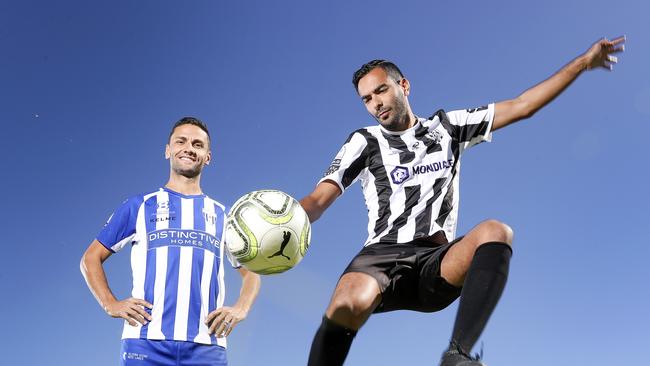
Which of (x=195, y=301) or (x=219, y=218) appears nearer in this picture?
(x=195, y=301)

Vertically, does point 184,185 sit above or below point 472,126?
below

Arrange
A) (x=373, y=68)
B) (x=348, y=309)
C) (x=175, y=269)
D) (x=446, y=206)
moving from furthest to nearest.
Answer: (x=373, y=68), (x=175, y=269), (x=446, y=206), (x=348, y=309)

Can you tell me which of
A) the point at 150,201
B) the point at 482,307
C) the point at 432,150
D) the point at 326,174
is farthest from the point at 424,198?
the point at 150,201

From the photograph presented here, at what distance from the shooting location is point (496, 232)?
16.2ft

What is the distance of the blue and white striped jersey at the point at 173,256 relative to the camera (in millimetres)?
5934

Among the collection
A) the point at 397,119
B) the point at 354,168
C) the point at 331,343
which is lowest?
the point at 331,343

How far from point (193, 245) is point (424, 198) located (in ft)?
7.60

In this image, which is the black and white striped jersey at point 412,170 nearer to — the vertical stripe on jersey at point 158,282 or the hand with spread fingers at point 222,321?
the hand with spread fingers at point 222,321

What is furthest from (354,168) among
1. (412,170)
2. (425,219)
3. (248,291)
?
(248,291)

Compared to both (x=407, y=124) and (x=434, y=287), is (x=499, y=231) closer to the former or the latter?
(x=434, y=287)

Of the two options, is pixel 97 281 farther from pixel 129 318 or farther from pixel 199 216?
pixel 199 216

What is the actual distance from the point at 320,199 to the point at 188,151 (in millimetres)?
1525

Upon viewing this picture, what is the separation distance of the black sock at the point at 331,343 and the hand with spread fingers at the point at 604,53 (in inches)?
130

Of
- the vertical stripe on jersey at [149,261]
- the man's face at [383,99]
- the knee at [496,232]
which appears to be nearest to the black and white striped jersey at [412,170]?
the man's face at [383,99]
